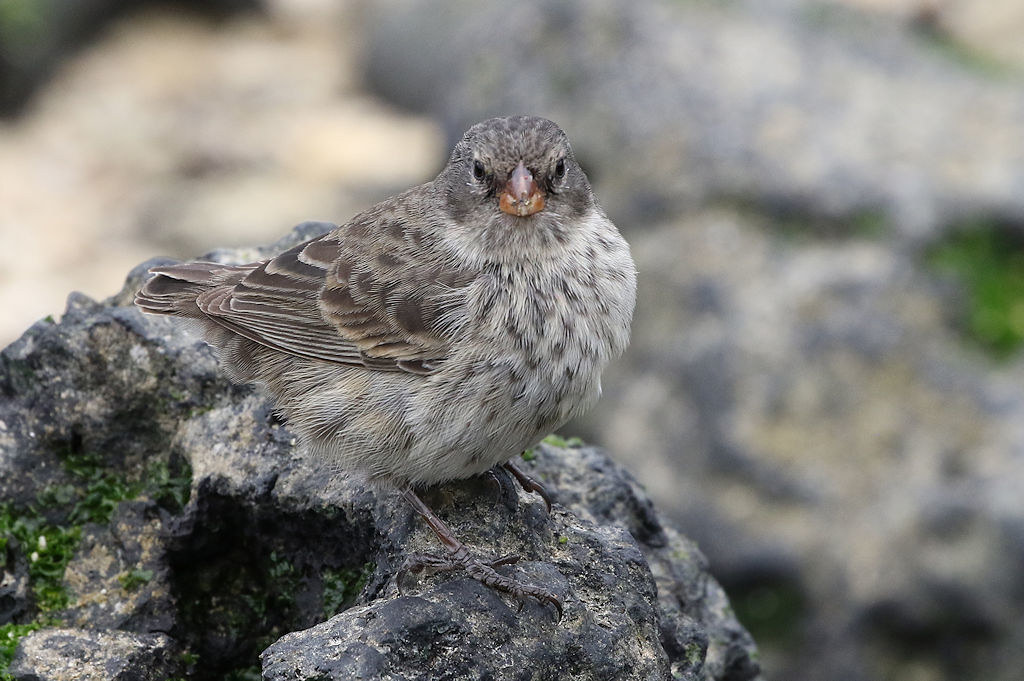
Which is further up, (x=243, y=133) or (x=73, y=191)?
(x=243, y=133)

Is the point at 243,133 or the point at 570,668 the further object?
the point at 243,133

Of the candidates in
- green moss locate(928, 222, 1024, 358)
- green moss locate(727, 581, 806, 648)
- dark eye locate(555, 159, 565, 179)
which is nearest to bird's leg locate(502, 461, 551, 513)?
dark eye locate(555, 159, 565, 179)

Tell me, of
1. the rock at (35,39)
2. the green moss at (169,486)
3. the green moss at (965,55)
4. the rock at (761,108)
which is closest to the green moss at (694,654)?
the green moss at (169,486)

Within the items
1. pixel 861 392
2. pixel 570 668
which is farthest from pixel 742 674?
pixel 861 392

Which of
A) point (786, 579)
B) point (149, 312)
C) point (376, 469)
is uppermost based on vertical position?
point (786, 579)

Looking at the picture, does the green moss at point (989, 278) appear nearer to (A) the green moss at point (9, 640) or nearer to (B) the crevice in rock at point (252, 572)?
(B) the crevice in rock at point (252, 572)

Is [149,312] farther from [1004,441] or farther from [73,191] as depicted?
[73,191]

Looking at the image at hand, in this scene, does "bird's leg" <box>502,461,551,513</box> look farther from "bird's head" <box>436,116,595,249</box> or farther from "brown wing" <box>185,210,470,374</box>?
"bird's head" <box>436,116,595,249</box>
